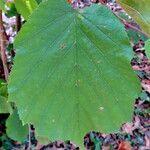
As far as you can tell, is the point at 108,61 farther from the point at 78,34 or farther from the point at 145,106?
the point at 145,106

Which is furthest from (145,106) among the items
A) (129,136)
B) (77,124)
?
(77,124)

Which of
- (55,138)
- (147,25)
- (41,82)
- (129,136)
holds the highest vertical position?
(147,25)

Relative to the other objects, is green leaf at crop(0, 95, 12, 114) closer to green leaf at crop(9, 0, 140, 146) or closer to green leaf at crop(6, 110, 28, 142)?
green leaf at crop(6, 110, 28, 142)

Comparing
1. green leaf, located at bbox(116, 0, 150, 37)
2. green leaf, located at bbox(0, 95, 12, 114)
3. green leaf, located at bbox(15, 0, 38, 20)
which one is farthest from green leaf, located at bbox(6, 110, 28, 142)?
green leaf, located at bbox(116, 0, 150, 37)

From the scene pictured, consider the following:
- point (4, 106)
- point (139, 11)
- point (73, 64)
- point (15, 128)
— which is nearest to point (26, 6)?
point (73, 64)

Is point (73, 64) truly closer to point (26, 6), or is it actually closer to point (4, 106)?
point (26, 6)

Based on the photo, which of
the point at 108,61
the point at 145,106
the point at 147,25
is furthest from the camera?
the point at 145,106
